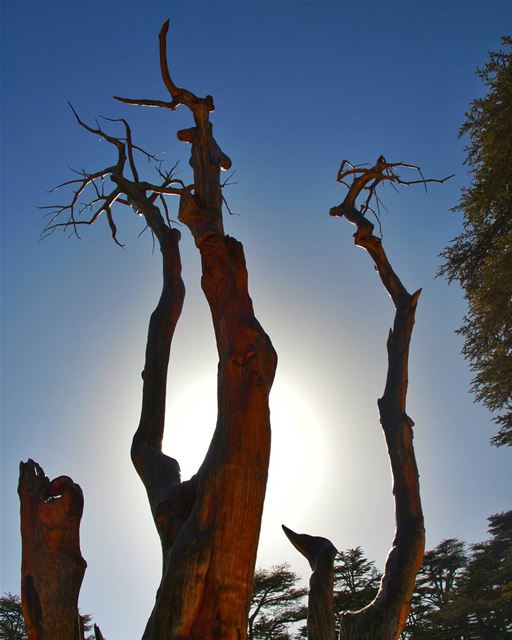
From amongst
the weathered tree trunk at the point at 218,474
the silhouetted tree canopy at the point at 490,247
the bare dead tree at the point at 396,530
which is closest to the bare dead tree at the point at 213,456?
the weathered tree trunk at the point at 218,474

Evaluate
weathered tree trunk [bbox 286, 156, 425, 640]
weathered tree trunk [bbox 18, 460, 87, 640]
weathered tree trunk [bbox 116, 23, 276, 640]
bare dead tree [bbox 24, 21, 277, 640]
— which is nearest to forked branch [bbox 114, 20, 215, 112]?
bare dead tree [bbox 24, 21, 277, 640]

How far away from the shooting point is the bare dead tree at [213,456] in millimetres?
2203

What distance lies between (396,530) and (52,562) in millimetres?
2241

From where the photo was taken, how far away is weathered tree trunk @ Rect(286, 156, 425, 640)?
3238 millimetres

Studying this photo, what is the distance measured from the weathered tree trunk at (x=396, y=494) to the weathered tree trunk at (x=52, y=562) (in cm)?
133

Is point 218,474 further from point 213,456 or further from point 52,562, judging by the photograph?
point 52,562

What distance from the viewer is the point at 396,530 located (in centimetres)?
372

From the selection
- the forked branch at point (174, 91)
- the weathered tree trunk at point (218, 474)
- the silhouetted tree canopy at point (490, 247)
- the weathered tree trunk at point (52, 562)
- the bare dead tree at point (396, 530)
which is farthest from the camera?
the silhouetted tree canopy at point (490, 247)

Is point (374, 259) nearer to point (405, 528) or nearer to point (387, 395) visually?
point (387, 395)

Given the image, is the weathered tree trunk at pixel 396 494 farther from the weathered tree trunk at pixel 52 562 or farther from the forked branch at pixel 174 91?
the forked branch at pixel 174 91

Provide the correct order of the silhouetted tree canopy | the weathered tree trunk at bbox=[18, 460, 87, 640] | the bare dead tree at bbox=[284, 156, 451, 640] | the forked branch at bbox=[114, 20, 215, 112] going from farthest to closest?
the silhouetted tree canopy
the forked branch at bbox=[114, 20, 215, 112]
the bare dead tree at bbox=[284, 156, 451, 640]
the weathered tree trunk at bbox=[18, 460, 87, 640]

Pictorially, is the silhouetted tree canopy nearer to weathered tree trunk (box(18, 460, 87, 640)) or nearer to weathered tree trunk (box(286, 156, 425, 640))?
weathered tree trunk (box(286, 156, 425, 640))

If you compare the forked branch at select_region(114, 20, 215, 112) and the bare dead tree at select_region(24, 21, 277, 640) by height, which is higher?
the forked branch at select_region(114, 20, 215, 112)

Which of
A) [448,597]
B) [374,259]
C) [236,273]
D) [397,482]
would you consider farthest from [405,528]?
[448,597]
